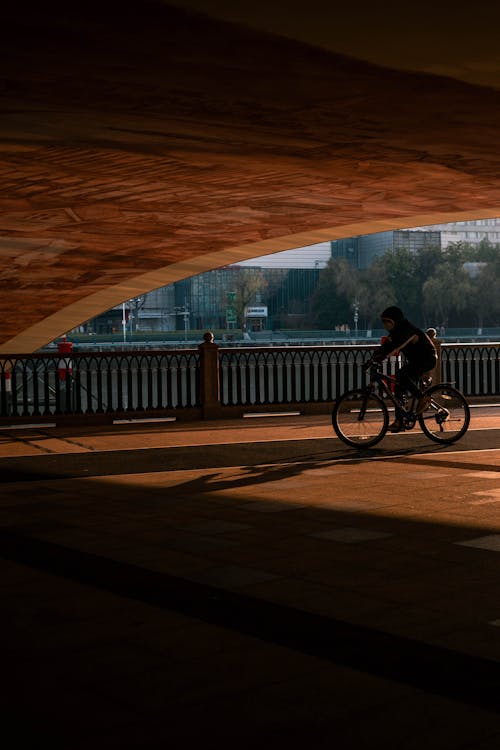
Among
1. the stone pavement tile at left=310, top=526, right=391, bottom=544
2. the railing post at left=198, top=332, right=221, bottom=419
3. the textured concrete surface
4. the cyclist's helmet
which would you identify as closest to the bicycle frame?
the cyclist's helmet

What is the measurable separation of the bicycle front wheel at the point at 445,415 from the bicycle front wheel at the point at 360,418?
25.5 inches

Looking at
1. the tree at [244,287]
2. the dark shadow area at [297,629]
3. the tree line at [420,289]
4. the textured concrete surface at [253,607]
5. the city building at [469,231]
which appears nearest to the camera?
the textured concrete surface at [253,607]

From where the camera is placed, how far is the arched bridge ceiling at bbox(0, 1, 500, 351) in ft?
35.8

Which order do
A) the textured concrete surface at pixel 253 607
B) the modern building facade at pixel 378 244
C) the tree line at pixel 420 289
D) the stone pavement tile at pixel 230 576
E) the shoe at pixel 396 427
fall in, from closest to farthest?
the textured concrete surface at pixel 253 607
the stone pavement tile at pixel 230 576
the shoe at pixel 396 427
the tree line at pixel 420 289
the modern building facade at pixel 378 244

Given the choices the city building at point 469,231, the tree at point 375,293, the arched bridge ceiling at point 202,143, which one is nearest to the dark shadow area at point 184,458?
the arched bridge ceiling at point 202,143

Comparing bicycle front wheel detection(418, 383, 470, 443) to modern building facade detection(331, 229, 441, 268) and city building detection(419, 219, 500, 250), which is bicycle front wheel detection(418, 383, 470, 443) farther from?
city building detection(419, 219, 500, 250)

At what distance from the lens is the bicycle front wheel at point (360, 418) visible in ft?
42.5

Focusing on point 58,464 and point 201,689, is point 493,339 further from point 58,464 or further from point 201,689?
point 201,689

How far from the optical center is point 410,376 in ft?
43.6

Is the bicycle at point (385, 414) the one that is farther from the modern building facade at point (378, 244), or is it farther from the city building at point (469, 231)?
→ the city building at point (469, 231)

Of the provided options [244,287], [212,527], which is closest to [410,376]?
[212,527]

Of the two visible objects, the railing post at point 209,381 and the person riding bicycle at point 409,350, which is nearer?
the person riding bicycle at point 409,350

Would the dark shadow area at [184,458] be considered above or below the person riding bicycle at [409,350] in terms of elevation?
below

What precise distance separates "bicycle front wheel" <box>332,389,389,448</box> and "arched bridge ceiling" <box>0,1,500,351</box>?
3.76 m
